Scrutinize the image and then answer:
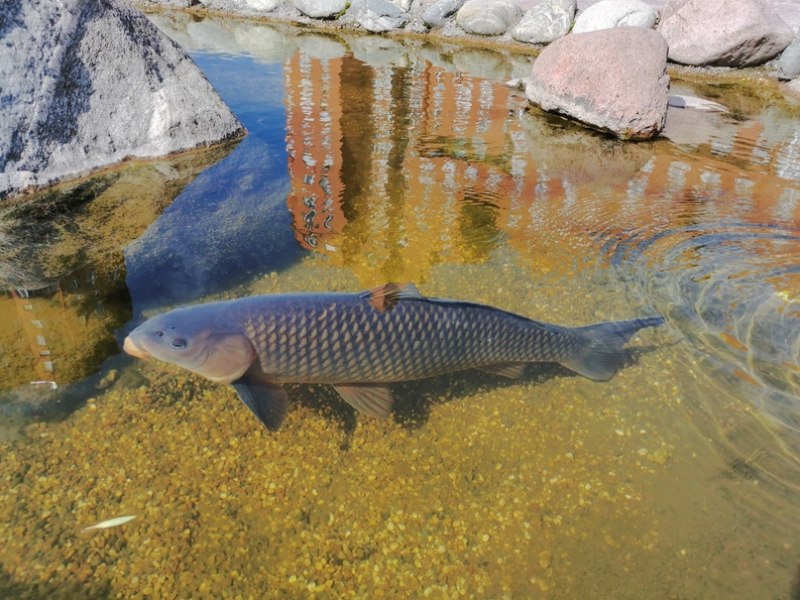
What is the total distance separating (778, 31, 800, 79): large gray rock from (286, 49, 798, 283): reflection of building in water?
4.42 m

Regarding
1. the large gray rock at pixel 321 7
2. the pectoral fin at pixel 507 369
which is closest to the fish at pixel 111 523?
the pectoral fin at pixel 507 369

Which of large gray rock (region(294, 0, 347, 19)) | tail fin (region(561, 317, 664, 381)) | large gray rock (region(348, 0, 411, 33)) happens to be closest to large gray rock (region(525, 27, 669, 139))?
tail fin (region(561, 317, 664, 381))

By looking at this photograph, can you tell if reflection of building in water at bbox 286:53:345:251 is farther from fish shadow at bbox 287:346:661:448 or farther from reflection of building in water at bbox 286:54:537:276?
fish shadow at bbox 287:346:661:448

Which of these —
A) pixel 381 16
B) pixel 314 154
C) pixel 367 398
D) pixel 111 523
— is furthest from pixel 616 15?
pixel 111 523

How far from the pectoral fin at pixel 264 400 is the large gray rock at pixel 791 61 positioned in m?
14.7

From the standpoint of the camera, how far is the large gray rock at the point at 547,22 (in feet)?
49.8

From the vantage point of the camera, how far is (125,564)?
2410mm

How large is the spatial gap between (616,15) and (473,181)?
36.0 feet

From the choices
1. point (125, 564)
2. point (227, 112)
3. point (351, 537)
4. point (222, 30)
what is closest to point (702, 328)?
point (351, 537)

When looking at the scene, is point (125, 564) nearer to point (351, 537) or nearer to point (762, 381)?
point (351, 537)

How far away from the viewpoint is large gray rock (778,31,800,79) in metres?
12.6

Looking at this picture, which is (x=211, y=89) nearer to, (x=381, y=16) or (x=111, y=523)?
(x=111, y=523)

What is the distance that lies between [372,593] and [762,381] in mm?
2751

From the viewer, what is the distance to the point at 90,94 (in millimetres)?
5863
